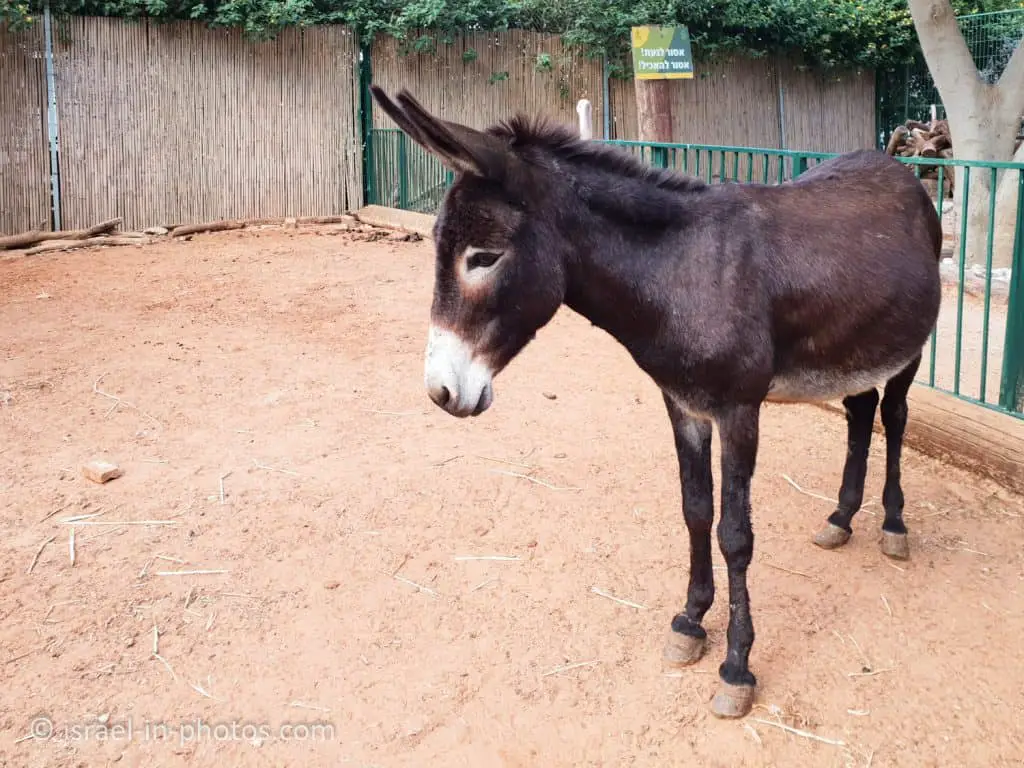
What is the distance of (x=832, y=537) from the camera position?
3.63 metres

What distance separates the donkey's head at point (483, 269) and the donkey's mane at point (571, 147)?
13 cm

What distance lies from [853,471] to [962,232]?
4.59 ft

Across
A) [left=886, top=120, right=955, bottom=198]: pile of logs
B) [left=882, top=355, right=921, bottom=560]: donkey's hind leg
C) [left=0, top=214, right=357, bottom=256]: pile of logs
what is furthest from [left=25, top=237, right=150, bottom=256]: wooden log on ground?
[left=886, top=120, right=955, bottom=198]: pile of logs

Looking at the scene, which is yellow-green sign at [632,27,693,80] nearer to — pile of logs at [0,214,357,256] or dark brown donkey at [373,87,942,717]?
pile of logs at [0,214,357,256]

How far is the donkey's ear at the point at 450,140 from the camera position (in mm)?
2156

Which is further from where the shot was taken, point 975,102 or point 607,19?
point 607,19

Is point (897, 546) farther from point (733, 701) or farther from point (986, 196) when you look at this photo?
point (986, 196)

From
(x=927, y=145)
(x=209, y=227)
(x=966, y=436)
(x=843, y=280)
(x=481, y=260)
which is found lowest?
(x=966, y=436)

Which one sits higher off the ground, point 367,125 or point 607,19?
point 607,19

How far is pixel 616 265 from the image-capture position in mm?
2535

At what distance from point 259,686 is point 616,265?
1.78m

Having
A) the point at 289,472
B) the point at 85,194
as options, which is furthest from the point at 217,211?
the point at 289,472

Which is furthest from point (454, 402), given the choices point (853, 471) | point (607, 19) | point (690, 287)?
point (607, 19)

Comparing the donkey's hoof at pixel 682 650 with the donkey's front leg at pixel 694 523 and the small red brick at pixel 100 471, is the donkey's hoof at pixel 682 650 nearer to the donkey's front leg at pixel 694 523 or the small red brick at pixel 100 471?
the donkey's front leg at pixel 694 523
